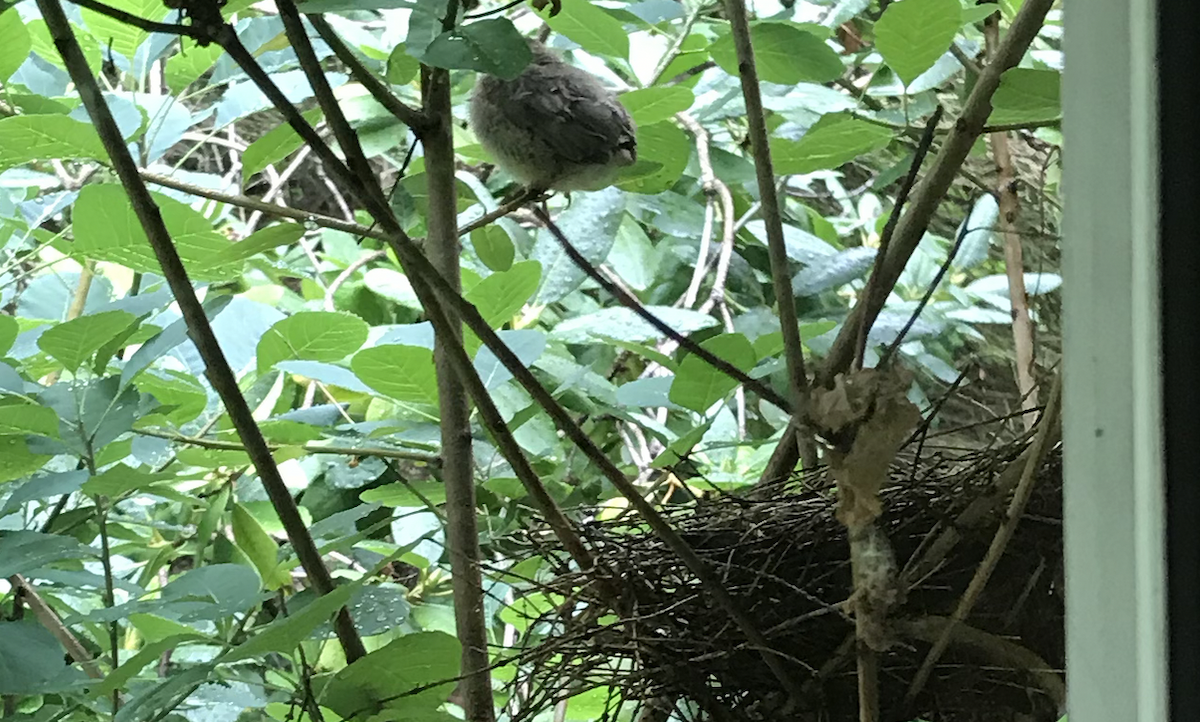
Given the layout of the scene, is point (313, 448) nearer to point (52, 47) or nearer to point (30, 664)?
point (30, 664)

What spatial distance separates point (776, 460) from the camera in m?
0.75

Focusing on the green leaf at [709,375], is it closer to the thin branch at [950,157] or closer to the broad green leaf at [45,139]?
the thin branch at [950,157]

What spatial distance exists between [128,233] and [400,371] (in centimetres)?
20

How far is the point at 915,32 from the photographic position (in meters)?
0.59

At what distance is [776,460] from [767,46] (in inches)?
11.9

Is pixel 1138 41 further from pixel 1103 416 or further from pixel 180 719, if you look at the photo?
pixel 180 719

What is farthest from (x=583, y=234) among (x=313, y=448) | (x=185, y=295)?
(x=185, y=295)

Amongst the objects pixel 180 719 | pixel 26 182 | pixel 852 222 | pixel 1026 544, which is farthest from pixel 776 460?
pixel 26 182

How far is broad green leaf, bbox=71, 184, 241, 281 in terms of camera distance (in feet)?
2.14

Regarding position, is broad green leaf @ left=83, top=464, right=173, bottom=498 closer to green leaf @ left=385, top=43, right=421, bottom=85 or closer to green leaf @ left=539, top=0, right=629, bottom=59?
green leaf @ left=385, top=43, right=421, bottom=85

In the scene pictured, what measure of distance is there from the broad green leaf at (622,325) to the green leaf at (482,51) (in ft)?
1.40

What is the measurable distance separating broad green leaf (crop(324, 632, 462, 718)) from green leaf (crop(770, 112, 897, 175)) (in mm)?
367

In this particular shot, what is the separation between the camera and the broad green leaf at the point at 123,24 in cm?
68

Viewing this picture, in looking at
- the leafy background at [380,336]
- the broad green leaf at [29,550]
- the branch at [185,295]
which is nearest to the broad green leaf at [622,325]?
the leafy background at [380,336]
